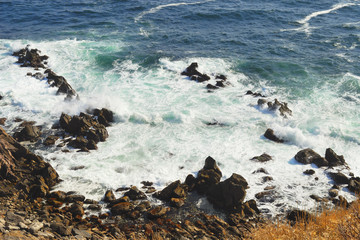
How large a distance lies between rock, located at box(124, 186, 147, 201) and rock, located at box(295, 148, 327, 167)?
8.68 metres

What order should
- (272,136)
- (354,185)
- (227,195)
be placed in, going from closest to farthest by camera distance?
1. (227,195)
2. (354,185)
3. (272,136)

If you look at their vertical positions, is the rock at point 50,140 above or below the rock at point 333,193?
above

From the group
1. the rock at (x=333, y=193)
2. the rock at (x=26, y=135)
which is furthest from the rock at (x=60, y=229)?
the rock at (x=333, y=193)

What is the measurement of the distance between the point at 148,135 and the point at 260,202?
7.84 meters

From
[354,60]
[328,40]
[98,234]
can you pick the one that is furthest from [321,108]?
[98,234]

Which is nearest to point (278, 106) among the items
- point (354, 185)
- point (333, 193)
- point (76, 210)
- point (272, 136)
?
point (272, 136)

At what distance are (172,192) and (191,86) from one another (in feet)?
42.4

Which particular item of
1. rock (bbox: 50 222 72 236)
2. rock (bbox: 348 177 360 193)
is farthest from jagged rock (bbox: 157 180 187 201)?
rock (bbox: 348 177 360 193)

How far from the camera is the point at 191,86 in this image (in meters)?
24.3

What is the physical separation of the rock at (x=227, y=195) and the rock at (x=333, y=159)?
19.6ft

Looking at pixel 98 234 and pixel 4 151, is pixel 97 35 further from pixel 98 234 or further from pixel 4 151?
pixel 98 234

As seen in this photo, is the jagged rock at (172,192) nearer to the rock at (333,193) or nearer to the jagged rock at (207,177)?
the jagged rock at (207,177)

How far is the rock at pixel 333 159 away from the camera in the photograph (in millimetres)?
15551

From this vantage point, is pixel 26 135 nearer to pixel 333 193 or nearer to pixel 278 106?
pixel 278 106
